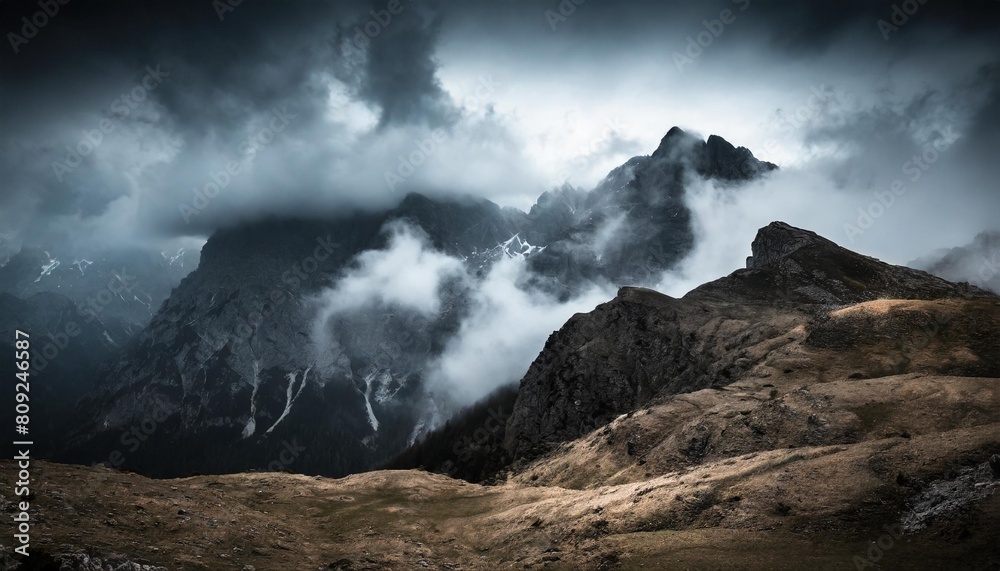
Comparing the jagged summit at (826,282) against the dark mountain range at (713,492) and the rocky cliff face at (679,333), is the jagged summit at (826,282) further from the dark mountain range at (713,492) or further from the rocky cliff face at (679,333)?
the dark mountain range at (713,492)

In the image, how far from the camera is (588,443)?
107 m

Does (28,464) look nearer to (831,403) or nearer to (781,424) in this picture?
(781,424)

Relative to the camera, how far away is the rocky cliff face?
429 ft

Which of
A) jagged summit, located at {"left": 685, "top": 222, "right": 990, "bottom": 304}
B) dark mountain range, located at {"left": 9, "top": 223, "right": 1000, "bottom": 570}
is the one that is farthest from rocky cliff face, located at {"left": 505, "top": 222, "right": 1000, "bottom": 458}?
dark mountain range, located at {"left": 9, "top": 223, "right": 1000, "bottom": 570}

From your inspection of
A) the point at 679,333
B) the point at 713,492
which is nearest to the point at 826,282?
the point at 679,333

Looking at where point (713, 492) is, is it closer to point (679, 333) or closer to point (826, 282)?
point (679, 333)

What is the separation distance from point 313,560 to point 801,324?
119 metres

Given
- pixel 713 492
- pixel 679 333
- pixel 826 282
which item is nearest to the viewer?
pixel 713 492

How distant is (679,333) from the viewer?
14788 cm

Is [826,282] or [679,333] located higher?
[826,282]

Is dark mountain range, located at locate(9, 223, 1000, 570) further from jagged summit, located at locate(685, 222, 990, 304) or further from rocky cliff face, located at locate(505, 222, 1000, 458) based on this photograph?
jagged summit, located at locate(685, 222, 990, 304)

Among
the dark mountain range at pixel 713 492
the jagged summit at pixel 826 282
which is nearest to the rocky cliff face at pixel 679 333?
the jagged summit at pixel 826 282

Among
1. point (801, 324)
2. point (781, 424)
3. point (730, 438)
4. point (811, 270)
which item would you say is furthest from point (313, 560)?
point (811, 270)

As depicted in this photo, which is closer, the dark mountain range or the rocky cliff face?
the dark mountain range
